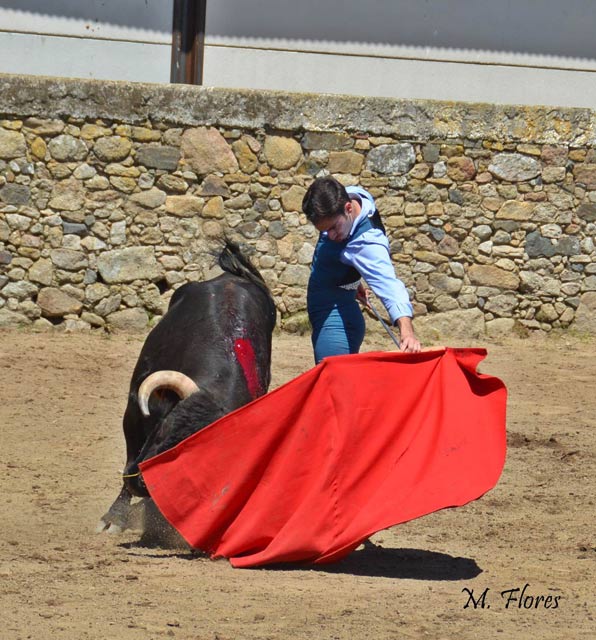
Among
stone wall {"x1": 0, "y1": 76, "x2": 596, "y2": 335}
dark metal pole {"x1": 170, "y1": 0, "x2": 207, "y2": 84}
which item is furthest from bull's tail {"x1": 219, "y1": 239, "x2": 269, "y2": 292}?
dark metal pole {"x1": 170, "y1": 0, "x2": 207, "y2": 84}

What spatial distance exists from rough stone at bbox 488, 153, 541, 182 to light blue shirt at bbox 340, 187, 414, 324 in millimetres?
4971

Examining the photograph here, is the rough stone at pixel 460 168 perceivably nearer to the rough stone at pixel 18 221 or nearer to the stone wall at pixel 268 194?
the stone wall at pixel 268 194

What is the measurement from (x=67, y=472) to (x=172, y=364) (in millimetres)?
1181

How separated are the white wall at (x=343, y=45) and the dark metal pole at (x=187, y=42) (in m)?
0.16

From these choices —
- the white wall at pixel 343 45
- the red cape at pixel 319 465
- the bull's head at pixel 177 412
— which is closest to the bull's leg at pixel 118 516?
the bull's head at pixel 177 412

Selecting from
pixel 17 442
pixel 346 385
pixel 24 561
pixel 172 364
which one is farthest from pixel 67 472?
pixel 346 385

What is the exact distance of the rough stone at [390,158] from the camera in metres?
9.76

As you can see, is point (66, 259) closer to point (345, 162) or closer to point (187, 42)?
point (345, 162)

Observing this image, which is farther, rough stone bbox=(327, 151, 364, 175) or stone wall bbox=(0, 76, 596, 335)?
rough stone bbox=(327, 151, 364, 175)

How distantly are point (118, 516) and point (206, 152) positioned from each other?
16.0 feet

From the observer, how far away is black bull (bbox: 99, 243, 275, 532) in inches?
189

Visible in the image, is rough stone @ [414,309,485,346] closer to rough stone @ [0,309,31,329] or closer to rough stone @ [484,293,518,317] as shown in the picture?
rough stone @ [484,293,518,317]

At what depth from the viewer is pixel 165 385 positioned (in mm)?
4789

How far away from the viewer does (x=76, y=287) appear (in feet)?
31.4
